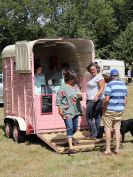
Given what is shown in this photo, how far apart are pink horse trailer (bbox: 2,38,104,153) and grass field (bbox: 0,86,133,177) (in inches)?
18.0

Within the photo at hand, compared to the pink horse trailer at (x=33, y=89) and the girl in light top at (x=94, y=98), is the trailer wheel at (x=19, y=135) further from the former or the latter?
the girl in light top at (x=94, y=98)

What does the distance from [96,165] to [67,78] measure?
2.10m

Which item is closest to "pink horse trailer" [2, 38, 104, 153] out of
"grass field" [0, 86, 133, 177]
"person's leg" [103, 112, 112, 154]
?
"grass field" [0, 86, 133, 177]

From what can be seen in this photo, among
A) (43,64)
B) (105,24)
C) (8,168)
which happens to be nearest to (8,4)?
(105,24)

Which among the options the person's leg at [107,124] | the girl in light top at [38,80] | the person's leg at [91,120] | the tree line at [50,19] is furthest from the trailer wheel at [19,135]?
the tree line at [50,19]

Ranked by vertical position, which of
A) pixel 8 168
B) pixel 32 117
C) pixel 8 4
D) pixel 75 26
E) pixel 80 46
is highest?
pixel 8 4

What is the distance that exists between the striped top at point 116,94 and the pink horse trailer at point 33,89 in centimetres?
125

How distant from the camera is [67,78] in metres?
10.6

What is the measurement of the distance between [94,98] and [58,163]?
86.1 inches

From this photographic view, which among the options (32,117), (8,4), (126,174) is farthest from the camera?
(8,4)

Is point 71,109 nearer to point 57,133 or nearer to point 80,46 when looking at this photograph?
point 57,133

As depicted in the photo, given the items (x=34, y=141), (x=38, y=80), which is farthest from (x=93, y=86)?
(x=34, y=141)

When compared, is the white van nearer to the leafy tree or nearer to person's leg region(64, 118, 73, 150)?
the leafy tree

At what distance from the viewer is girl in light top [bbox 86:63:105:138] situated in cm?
1125
